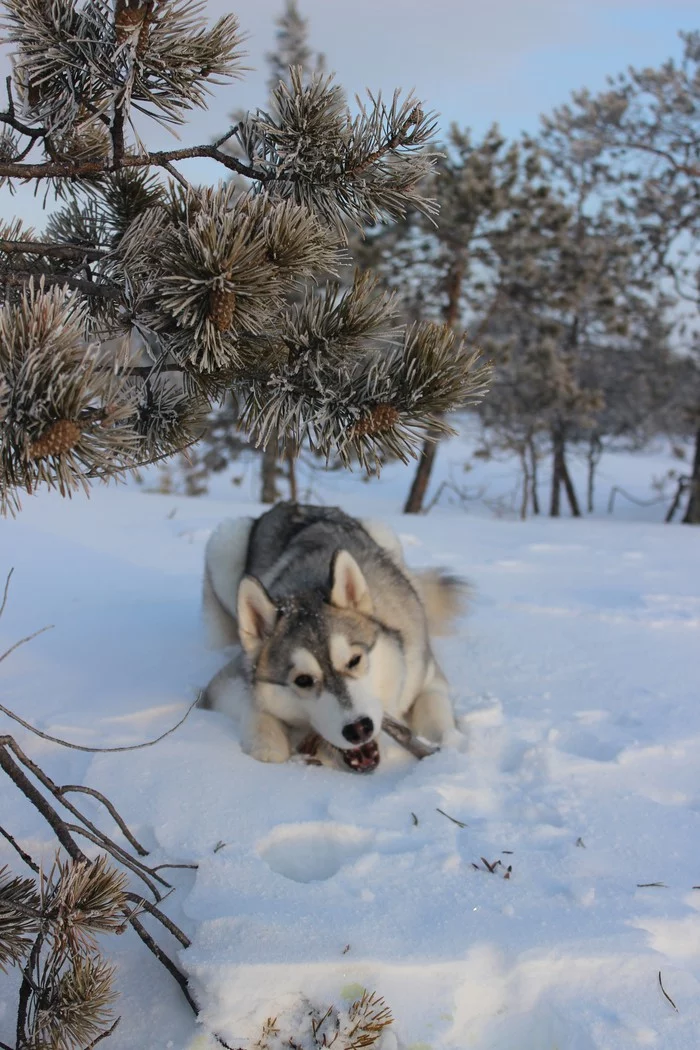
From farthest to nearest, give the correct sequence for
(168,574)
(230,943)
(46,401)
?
1. (168,574)
2. (230,943)
3. (46,401)

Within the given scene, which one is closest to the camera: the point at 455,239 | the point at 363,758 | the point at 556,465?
the point at 363,758

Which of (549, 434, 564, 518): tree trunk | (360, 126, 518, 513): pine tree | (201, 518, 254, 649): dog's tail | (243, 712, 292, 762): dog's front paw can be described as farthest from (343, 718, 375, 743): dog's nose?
(549, 434, 564, 518): tree trunk

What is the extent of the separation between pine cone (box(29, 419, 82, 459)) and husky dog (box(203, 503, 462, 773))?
6.56ft

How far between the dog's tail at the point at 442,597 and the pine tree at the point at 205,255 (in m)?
3.16

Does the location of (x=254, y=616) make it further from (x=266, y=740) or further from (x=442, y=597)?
(x=442, y=597)

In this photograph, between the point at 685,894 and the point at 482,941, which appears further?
the point at 685,894

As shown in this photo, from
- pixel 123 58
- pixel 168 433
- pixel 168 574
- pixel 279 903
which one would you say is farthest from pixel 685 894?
pixel 168 574

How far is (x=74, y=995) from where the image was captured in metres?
1.72

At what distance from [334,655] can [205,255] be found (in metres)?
2.14

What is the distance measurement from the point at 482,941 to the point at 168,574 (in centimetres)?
498

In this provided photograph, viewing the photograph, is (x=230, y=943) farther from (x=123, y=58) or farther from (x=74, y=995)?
(x=123, y=58)

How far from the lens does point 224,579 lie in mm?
5129

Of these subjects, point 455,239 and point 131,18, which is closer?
point 131,18

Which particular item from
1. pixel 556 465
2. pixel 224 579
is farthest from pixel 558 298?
pixel 224 579
